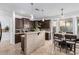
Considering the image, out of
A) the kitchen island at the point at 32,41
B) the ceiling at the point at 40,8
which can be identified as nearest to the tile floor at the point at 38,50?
the kitchen island at the point at 32,41

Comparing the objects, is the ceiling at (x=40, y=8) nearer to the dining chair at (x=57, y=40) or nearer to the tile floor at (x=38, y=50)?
the dining chair at (x=57, y=40)

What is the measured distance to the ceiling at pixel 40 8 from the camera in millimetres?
2223

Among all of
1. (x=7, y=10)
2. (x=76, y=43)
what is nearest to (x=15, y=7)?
(x=7, y=10)

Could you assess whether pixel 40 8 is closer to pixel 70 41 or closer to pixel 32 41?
pixel 32 41

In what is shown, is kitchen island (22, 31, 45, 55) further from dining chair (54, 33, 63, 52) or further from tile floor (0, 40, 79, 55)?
dining chair (54, 33, 63, 52)

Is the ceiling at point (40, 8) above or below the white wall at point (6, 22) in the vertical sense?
above

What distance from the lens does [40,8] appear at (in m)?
2.28

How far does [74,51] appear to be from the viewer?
2.28m

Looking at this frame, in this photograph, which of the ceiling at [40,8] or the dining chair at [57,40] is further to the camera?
the dining chair at [57,40]

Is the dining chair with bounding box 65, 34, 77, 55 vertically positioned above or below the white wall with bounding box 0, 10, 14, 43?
below

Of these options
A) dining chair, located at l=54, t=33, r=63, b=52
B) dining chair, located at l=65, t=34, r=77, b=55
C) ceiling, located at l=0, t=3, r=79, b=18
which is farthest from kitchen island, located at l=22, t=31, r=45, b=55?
dining chair, located at l=65, t=34, r=77, b=55

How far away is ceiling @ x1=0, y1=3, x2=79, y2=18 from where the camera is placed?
222cm

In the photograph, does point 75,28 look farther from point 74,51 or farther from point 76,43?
point 74,51

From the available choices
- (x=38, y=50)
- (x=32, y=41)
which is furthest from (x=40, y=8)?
(x=38, y=50)
